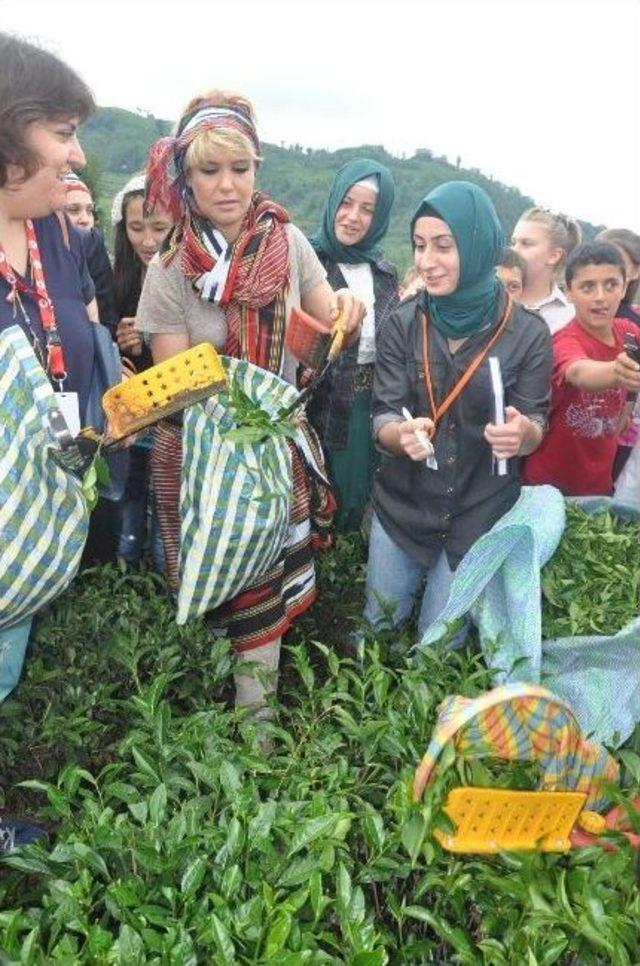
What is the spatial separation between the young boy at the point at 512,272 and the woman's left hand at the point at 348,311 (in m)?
1.92

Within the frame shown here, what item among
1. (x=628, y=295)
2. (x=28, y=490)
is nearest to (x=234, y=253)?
(x=28, y=490)

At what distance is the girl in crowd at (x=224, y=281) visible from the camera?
229cm

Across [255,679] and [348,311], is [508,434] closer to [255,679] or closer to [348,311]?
[348,311]

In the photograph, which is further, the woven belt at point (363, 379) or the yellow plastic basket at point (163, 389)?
the woven belt at point (363, 379)

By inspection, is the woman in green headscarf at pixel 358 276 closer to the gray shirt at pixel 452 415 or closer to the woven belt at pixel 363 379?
the woven belt at pixel 363 379

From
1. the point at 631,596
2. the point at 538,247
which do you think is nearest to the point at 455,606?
the point at 631,596

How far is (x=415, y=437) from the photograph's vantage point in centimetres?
227

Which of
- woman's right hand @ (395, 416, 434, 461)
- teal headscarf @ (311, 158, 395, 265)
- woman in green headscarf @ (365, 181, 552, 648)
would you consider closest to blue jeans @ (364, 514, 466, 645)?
woman in green headscarf @ (365, 181, 552, 648)

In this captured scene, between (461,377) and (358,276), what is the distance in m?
1.15

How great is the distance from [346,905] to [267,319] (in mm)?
1537

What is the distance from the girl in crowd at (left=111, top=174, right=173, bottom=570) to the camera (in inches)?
115

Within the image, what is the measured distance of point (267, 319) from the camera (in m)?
2.37

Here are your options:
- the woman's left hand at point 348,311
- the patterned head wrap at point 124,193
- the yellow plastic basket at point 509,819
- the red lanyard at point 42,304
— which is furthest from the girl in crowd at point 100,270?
the yellow plastic basket at point 509,819

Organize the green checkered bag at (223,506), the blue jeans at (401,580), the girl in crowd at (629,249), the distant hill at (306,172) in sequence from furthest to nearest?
the distant hill at (306,172), the girl in crowd at (629,249), the blue jeans at (401,580), the green checkered bag at (223,506)
